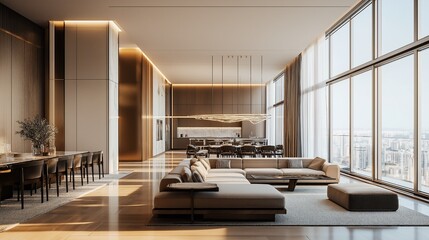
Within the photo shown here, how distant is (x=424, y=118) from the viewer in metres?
6.91

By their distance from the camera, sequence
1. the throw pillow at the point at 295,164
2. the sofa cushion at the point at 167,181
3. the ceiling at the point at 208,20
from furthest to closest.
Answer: the throw pillow at the point at 295,164, the ceiling at the point at 208,20, the sofa cushion at the point at 167,181

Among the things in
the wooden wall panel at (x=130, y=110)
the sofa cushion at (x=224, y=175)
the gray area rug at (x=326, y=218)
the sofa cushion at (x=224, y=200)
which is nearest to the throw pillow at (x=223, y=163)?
the sofa cushion at (x=224, y=175)

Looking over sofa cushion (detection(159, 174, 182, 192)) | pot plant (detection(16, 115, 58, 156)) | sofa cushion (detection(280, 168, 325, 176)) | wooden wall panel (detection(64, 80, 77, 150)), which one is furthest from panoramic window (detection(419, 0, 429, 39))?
wooden wall panel (detection(64, 80, 77, 150))

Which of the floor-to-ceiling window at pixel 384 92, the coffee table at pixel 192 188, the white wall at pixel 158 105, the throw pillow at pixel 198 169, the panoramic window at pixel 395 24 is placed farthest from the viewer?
the white wall at pixel 158 105

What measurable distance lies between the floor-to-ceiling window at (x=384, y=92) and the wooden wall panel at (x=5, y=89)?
312 inches

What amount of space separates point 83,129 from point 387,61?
7398 millimetres

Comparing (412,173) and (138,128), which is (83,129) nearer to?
(138,128)

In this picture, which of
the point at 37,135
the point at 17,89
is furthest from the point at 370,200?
the point at 17,89

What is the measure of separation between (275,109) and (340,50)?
1004 centimetres

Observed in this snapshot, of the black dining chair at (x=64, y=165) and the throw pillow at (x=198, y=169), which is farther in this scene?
the black dining chair at (x=64, y=165)

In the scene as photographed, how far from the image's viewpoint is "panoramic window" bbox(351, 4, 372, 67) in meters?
9.02

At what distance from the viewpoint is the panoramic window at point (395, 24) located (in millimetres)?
7430

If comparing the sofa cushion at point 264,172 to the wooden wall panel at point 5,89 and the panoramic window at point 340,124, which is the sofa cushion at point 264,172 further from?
the wooden wall panel at point 5,89

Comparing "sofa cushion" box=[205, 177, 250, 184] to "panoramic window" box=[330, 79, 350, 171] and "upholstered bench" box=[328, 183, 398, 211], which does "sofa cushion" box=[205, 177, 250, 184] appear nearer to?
"upholstered bench" box=[328, 183, 398, 211]
